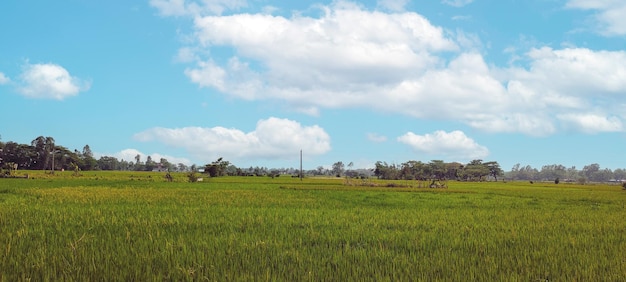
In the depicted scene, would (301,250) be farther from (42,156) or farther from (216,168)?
(42,156)

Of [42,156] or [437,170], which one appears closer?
[42,156]

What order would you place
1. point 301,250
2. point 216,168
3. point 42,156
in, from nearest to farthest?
point 301,250, point 216,168, point 42,156

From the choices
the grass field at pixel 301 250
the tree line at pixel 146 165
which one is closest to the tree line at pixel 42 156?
the tree line at pixel 146 165

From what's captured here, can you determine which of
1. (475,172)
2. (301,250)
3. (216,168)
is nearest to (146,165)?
(216,168)

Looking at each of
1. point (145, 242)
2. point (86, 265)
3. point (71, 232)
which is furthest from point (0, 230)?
point (86, 265)

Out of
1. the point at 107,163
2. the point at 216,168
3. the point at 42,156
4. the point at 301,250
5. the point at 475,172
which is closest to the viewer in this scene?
the point at 301,250

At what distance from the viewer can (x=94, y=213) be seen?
32.1ft

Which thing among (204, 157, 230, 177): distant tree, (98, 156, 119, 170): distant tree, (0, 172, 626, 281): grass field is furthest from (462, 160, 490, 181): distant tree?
(0, 172, 626, 281): grass field

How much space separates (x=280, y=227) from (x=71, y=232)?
361cm

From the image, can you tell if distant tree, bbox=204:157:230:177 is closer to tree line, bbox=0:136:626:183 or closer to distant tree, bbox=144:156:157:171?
tree line, bbox=0:136:626:183

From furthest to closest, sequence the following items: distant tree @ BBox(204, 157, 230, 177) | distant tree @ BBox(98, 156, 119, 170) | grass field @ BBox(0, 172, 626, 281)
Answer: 1. distant tree @ BBox(98, 156, 119, 170)
2. distant tree @ BBox(204, 157, 230, 177)
3. grass field @ BBox(0, 172, 626, 281)

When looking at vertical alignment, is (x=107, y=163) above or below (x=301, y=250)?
above

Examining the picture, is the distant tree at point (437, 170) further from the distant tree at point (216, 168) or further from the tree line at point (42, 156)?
the tree line at point (42, 156)

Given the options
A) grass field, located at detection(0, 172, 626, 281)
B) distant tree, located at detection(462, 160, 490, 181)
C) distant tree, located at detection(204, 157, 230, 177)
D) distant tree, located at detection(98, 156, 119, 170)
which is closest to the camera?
grass field, located at detection(0, 172, 626, 281)
